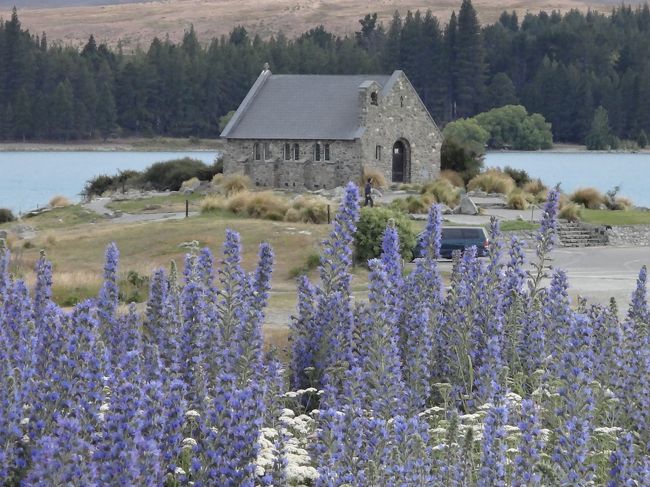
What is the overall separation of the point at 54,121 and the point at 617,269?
417ft

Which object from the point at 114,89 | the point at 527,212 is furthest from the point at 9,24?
the point at 527,212

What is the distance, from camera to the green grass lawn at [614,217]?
48.8m

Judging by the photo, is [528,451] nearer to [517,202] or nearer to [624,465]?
[624,465]

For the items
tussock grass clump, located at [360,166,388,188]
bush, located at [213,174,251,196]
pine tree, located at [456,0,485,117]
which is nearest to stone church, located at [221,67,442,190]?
tussock grass clump, located at [360,166,388,188]

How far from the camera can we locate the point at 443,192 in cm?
5422

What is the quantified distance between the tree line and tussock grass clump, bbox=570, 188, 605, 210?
3891 inches

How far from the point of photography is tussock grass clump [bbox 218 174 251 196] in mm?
57219

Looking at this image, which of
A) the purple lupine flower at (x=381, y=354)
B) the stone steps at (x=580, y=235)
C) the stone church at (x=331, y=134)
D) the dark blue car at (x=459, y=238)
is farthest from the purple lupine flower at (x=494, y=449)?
the stone church at (x=331, y=134)

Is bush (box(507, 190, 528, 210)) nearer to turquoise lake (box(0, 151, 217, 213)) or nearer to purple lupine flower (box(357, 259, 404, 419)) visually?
turquoise lake (box(0, 151, 217, 213))

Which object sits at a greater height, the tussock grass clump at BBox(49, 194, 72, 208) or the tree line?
the tree line

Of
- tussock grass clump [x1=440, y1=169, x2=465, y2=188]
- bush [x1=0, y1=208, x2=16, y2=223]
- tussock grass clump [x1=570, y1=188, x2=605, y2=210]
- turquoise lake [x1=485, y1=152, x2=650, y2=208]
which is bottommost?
turquoise lake [x1=485, y1=152, x2=650, y2=208]

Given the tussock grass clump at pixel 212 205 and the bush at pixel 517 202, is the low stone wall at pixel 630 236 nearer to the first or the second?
the bush at pixel 517 202

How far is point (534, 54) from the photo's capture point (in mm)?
180125

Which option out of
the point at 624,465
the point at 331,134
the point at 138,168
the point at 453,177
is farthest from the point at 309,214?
the point at 138,168
